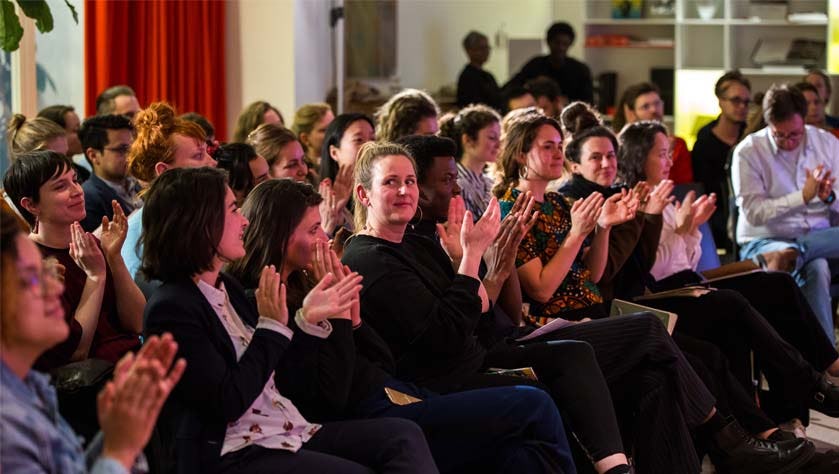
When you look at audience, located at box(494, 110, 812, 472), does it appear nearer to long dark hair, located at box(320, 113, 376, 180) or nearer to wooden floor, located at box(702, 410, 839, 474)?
wooden floor, located at box(702, 410, 839, 474)

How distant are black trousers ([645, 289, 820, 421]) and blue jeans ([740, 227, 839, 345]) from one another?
3.28ft

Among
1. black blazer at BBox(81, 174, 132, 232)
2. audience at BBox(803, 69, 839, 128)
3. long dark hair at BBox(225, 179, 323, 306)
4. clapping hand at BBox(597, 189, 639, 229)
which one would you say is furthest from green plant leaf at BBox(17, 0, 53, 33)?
audience at BBox(803, 69, 839, 128)

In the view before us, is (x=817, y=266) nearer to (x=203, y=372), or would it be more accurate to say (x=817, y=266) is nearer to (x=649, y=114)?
(x=649, y=114)

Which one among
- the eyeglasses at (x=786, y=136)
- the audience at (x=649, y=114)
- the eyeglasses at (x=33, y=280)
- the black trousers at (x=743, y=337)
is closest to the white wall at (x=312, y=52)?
the audience at (x=649, y=114)

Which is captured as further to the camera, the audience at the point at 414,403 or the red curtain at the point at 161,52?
the red curtain at the point at 161,52

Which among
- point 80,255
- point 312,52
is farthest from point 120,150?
point 312,52

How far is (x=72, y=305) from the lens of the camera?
111 inches

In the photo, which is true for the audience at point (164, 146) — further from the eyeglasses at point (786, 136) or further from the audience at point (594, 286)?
the eyeglasses at point (786, 136)

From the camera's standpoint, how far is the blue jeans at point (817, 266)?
16.5 feet

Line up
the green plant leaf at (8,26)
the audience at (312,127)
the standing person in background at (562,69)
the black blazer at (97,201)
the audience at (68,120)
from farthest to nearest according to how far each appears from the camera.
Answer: the standing person in background at (562,69) → the audience at (312,127) → the audience at (68,120) → the black blazer at (97,201) → the green plant leaf at (8,26)

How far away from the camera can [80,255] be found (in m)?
2.77

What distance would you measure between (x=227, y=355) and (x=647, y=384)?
149 centimetres

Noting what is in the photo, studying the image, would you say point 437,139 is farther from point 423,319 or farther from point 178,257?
point 178,257

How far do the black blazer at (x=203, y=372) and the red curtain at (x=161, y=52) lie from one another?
3945mm
